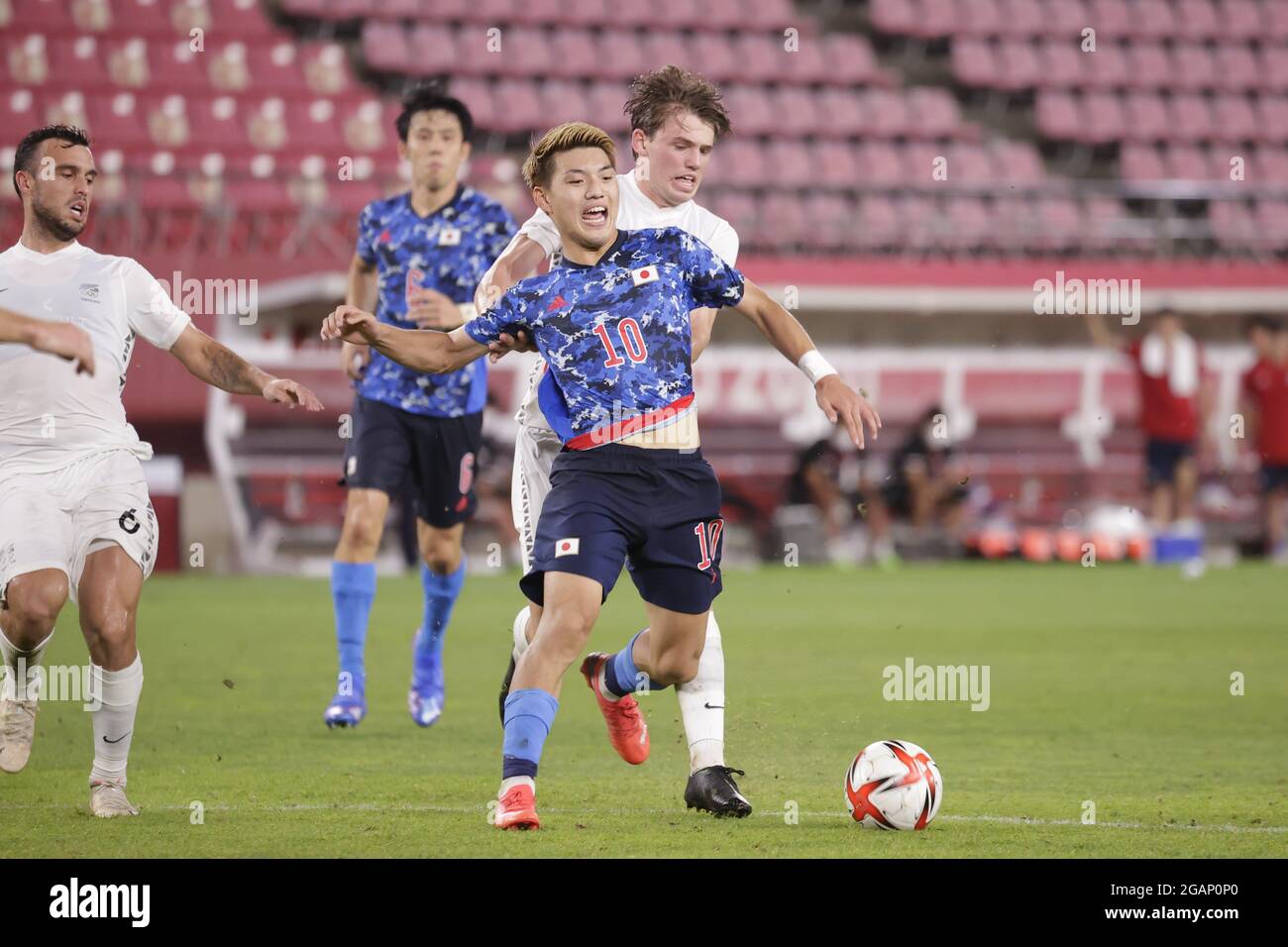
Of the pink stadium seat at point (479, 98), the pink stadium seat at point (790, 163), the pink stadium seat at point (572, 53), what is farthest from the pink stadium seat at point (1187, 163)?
the pink stadium seat at point (479, 98)

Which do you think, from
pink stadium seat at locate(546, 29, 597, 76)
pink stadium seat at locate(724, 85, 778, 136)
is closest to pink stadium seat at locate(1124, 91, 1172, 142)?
pink stadium seat at locate(724, 85, 778, 136)

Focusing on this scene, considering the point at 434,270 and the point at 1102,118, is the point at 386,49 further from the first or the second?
the point at 434,270

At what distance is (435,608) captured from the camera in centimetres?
861

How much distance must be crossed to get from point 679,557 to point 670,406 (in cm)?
47

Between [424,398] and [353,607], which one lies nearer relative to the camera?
[353,607]

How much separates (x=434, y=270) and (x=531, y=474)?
2093mm

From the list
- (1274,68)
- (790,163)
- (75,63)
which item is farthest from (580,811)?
(1274,68)

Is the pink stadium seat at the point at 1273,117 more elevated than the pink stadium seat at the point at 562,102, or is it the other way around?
the pink stadium seat at the point at 1273,117

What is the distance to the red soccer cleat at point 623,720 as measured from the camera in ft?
21.3

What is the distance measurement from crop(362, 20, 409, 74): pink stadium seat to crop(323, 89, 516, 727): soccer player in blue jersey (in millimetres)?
16210

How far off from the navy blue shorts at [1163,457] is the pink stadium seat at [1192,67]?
38.5 ft

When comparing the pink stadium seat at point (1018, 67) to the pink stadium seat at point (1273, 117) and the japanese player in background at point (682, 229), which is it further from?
the japanese player in background at point (682, 229)
